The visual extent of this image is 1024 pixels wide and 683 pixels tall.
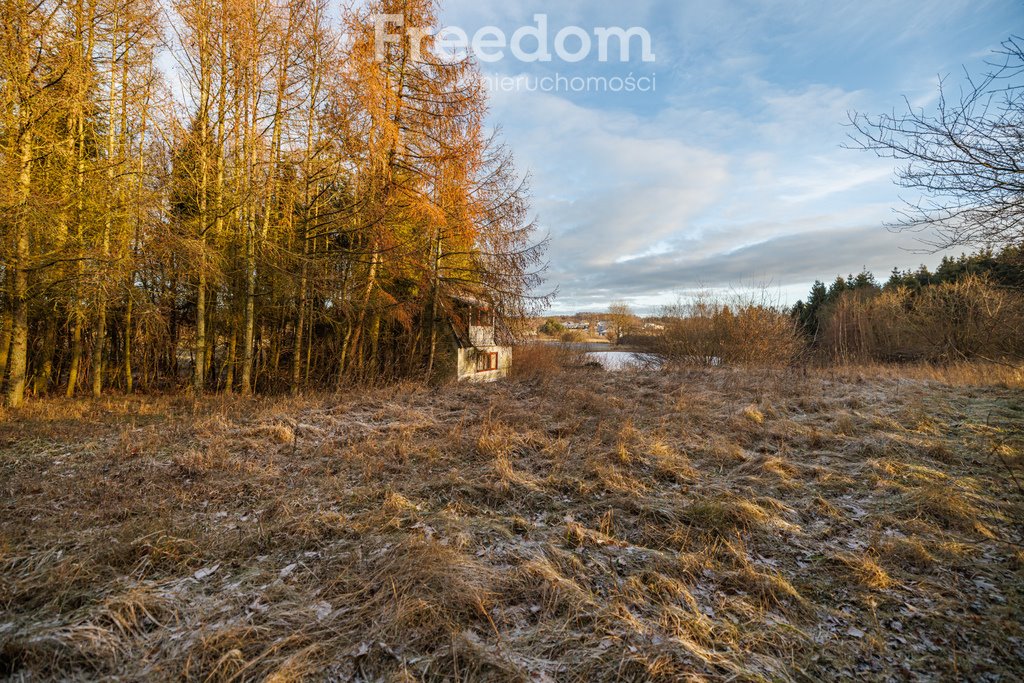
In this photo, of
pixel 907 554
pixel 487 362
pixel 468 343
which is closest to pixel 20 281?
pixel 468 343

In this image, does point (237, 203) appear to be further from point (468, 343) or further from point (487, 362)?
point (487, 362)

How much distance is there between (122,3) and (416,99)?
582 cm

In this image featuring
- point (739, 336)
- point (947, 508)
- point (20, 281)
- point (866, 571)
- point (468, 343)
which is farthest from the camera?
point (739, 336)

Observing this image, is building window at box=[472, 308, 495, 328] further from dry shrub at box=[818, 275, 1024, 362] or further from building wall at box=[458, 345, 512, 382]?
dry shrub at box=[818, 275, 1024, 362]

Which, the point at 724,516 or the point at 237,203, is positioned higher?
the point at 237,203

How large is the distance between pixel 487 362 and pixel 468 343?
2.26 meters

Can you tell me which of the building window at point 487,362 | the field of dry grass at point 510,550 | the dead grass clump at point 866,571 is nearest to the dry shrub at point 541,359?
the building window at point 487,362

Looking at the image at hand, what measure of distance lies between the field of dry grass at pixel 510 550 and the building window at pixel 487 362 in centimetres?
897

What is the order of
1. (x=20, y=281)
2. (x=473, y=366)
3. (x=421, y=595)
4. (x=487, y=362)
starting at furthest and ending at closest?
(x=487, y=362) < (x=473, y=366) < (x=20, y=281) < (x=421, y=595)

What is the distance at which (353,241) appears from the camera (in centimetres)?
1177

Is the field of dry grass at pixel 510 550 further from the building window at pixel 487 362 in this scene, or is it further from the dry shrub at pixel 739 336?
the dry shrub at pixel 739 336

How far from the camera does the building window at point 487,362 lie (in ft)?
52.9

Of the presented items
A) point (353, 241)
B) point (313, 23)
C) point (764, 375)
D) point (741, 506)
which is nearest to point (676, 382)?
point (764, 375)

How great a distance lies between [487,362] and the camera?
55.6ft
